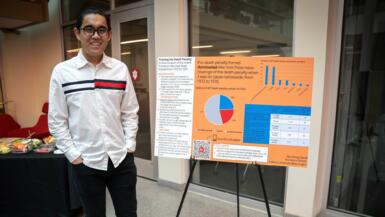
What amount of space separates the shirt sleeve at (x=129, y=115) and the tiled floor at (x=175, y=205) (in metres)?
1.25

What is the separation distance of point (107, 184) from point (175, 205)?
1.31 metres

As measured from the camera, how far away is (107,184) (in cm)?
162

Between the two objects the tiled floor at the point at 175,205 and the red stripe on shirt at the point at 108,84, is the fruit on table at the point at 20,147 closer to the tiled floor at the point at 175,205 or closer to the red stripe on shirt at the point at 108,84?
the tiled floor at the point at 175,205

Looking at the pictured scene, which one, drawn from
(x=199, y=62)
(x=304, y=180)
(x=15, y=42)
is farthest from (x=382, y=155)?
(x=15, y=42)

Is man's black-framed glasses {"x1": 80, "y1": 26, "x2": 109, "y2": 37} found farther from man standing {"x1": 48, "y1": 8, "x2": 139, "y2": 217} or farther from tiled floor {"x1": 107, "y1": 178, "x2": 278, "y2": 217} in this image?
tiled floor {"x1": 107, "y1": 178, "x2": 278, "y2": 217}

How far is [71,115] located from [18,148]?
4.12 ft

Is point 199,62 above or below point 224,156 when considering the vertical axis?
above

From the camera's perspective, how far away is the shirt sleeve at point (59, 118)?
1445 mm

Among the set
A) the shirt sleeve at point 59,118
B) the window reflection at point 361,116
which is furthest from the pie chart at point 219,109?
the window reflection at point 361,116

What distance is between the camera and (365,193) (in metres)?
2.37

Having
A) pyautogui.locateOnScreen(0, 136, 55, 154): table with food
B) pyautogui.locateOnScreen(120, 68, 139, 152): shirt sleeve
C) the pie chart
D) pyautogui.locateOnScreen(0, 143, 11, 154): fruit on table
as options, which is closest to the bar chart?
the pie chart

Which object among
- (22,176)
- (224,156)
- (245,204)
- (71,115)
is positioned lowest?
(245,204)

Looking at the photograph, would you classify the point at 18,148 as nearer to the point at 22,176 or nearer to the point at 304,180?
the point at 22,176

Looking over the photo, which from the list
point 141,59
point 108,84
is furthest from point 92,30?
point 141,59
